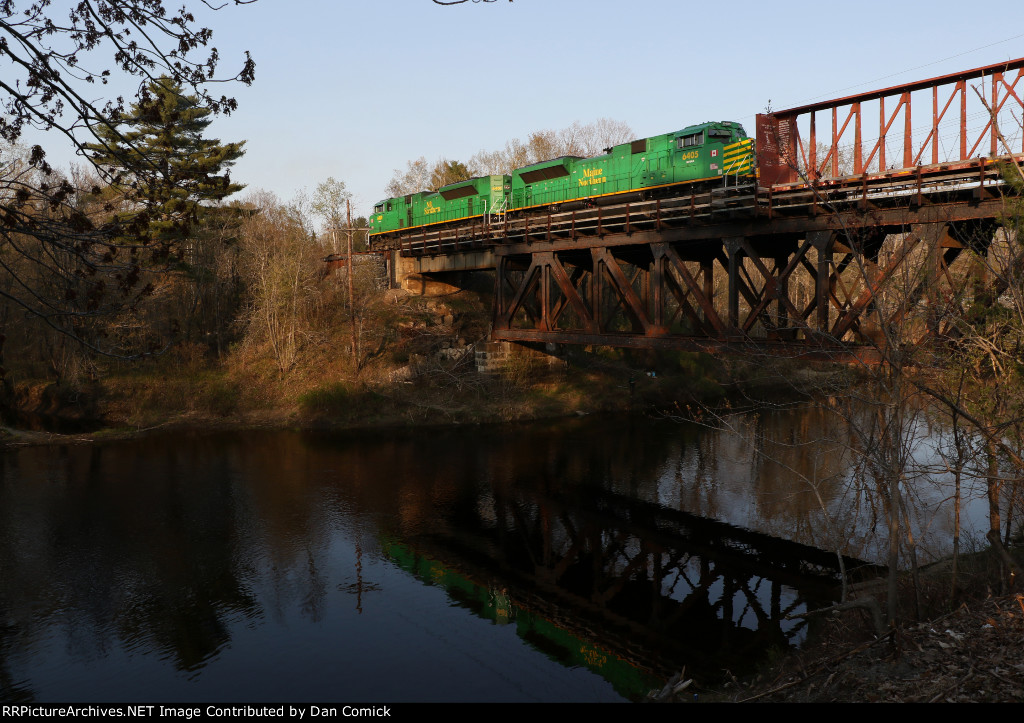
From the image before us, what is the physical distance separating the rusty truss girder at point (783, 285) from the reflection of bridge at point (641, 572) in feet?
18.6

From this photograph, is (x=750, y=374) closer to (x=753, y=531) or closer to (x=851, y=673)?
(x=753, y=531)

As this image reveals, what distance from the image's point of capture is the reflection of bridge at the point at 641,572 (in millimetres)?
14250

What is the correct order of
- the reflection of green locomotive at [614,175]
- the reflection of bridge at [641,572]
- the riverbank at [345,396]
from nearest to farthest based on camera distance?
the reflection of bridge at [641,572]
the reflection of green locomotive at [614,175]
the riverbank at [345,396]

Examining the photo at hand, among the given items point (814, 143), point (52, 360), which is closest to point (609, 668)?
point (814, 143)

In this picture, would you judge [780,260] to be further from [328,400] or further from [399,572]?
[328,400]

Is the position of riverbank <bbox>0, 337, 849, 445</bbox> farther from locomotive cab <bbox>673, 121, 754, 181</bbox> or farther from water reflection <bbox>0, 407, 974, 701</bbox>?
locomotive cab <bbox>673, 121, 754, 181</bbox>

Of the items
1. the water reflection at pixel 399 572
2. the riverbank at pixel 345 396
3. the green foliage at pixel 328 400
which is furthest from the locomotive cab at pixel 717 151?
the green foliage at pixel 328 400

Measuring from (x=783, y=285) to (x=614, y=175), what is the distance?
50.0ft

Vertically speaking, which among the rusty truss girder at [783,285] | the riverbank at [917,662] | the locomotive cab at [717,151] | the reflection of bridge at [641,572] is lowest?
the reflection of bridge at [641,572]

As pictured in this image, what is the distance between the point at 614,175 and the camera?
34281 mm

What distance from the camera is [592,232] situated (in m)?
29.0

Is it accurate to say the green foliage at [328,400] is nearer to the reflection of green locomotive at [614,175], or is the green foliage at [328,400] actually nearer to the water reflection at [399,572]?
the water reflection at [399,572]

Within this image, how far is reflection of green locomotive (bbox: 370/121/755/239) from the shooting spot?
1179 inches

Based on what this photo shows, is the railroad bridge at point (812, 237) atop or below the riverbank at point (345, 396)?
atop
